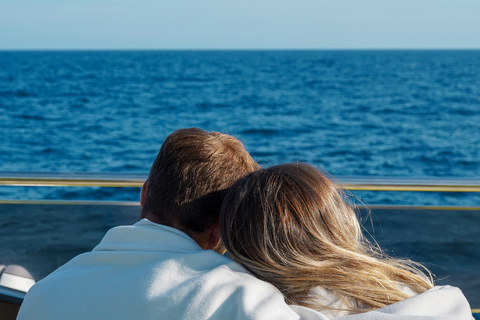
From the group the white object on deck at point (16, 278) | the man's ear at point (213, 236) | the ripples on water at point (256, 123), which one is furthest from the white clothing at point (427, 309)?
the ripples on water at point (256, 123)

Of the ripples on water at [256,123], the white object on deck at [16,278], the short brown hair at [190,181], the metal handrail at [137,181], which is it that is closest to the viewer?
the short brown hair at [190,181]

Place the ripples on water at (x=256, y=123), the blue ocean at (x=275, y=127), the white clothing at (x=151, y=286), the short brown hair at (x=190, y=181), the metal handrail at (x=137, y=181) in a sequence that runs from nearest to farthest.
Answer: the white clothing at (x=151, y=286)
the short brown hair at (x=190, y=181)
the metal handrail at (x=137, y=181)
the blue ocean at (x=275, y=127)
the ripples on water at (x=256, y=123)

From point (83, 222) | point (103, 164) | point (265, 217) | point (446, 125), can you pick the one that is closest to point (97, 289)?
point (265, 217)

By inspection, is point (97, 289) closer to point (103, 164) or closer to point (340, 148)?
point (103, 164)

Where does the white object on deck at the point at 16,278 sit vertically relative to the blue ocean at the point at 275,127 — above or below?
above

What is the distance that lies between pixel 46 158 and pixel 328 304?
15.4 m

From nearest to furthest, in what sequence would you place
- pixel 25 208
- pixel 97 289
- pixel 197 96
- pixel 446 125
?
pixel 97 289
pixel 25 208
pixel 446 125
pixel 197 96

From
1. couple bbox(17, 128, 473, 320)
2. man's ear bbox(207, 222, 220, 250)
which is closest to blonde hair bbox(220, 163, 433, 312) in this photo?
couple bbox(17, 128, 473, 320)

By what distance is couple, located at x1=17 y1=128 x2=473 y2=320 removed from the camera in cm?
101

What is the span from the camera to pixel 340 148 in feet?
52.0

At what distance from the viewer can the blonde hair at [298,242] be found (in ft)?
3.71

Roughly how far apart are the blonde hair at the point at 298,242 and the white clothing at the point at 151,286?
71 millimetres

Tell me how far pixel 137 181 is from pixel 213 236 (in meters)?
1.24

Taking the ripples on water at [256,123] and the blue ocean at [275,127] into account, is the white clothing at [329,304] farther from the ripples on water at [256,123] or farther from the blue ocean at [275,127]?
the ripples on water at [256,123]
